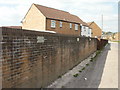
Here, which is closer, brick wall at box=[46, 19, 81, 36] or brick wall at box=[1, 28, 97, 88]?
brick wall at box=[1, 28, 97, 88]

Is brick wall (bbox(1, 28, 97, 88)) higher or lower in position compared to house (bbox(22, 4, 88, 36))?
lower

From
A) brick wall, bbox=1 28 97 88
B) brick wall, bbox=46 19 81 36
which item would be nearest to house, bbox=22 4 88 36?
brick wall, bbox=46 19 81 36

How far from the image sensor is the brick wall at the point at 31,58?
3.51 m

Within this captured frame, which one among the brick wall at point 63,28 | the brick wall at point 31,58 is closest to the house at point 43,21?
the brick wall at point 63,28

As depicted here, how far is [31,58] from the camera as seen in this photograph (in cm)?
459

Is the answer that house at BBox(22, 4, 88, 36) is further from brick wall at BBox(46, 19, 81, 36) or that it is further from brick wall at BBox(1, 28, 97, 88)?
brick wall at BBox(1, 28, 97, 88)

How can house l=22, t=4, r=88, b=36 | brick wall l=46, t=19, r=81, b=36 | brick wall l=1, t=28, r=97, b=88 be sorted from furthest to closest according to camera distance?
brick wall l=46, t=19, r=81, b=36
house l=22, t=4, r=88, b=36
brick wall l=1, t=28, r=97, b=88

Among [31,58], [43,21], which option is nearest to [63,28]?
[43,21]

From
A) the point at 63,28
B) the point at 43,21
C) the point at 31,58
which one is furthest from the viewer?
the point at 63,28

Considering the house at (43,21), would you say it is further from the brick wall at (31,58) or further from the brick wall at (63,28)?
the brick wall at (31,58)

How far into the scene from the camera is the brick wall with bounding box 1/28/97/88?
3512 millimetres

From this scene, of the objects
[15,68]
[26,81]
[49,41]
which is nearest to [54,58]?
[49,41]

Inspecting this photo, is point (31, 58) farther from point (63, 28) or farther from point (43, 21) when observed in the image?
point (63, 28)

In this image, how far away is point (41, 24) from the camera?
73.2 ft
